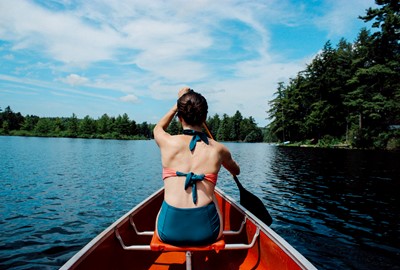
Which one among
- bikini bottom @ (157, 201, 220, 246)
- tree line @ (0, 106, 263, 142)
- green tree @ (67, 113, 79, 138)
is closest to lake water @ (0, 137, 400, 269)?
bikini bottom @ (157, 201, 220, 246)

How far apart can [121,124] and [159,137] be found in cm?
13480

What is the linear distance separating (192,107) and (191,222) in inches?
43.7

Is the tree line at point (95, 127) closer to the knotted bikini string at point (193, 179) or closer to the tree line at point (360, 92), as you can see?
the tree line at point (360, 92)

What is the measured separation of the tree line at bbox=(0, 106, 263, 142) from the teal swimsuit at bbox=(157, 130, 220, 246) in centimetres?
11439

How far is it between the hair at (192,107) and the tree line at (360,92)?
1595 inches

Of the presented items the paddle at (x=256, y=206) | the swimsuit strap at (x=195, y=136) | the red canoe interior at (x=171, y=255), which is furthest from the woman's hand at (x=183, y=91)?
the paddle at (x=256, y=206)

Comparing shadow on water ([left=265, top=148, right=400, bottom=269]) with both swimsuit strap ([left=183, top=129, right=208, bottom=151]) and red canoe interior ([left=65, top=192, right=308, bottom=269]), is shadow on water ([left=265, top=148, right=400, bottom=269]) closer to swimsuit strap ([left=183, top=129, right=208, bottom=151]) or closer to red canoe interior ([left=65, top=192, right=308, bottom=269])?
red canoe interior ([left=65, top=192, right=308, bottom=269])

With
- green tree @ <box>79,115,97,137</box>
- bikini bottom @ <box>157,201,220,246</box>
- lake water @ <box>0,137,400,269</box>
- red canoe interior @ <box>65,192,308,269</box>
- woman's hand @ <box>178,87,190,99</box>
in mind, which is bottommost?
lake water @ <box>0,137,400,269</box>

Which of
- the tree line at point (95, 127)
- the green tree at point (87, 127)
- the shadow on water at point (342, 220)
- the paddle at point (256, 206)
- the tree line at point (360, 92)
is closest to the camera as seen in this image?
the paddle at point (256, 206)

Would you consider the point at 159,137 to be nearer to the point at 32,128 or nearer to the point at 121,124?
the point at 121,124

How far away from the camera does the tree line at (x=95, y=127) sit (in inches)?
4865

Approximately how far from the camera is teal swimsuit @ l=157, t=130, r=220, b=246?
2.71 metres

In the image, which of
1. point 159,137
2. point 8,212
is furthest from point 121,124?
point 159,137

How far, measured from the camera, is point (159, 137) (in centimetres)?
287
